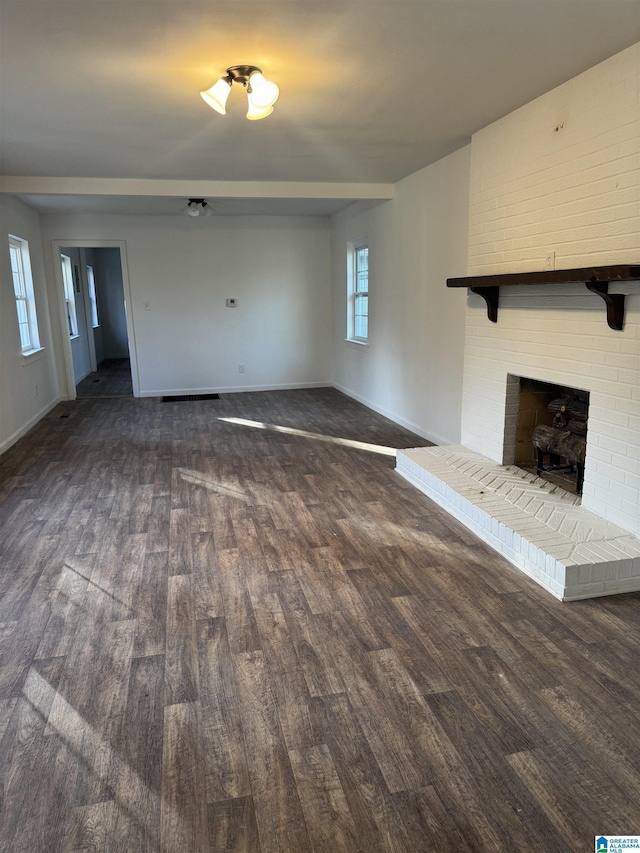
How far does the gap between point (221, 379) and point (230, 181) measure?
3280mm

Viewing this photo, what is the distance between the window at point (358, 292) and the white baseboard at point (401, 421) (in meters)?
0.73

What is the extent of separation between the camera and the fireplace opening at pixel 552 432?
354 cm

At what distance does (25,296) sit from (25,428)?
5.68 feet

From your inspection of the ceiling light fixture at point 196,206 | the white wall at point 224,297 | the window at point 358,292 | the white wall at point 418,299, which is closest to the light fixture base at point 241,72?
the white wall at point 418,299

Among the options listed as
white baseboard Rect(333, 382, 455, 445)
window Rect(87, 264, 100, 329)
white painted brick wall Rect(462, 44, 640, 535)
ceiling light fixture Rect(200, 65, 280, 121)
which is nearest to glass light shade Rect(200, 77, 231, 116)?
ceiling light fixture Rect(200, 65, 280, 121)

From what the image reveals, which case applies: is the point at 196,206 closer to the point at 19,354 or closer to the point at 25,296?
the point at 25,296

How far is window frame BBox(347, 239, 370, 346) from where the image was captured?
285 inches

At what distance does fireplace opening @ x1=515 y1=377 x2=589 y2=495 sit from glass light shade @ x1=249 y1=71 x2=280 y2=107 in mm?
2375

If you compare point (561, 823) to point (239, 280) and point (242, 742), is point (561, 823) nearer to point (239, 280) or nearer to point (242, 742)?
point (242, 742)

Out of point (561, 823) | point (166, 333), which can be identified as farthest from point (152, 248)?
point (561, 823)

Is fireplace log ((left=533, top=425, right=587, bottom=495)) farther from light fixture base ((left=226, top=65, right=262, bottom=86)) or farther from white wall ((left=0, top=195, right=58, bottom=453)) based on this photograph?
white wall ((left=0, top=195, right=58, bottom=453))

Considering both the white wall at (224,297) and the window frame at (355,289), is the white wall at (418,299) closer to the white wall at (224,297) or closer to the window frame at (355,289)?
the window frame at (355,289)

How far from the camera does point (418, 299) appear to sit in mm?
5379

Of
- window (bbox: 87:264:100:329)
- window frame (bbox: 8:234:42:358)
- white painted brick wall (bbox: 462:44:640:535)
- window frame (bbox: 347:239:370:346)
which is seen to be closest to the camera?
white painted brick wall (bbox: 462:44:640:535)
